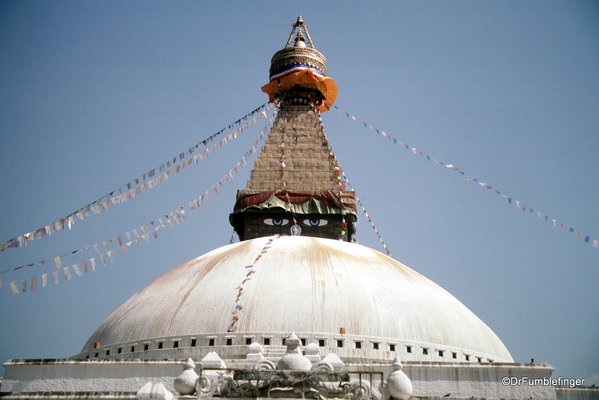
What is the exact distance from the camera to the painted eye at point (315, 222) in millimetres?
23922

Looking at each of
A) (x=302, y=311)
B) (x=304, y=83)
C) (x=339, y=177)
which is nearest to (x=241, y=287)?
(x=302, y=311)

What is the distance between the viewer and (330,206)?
24.1 metres

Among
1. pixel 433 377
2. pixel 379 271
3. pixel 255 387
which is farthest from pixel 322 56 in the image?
pixel 255 387

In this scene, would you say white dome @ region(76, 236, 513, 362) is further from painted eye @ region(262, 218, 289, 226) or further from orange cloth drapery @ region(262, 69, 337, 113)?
orange cloth drapery @ region(262, 69, 337, 113)

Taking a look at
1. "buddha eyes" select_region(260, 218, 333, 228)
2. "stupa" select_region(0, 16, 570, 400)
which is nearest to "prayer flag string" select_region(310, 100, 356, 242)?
"buddha eyes" select_region(260, 218, 333, 228)

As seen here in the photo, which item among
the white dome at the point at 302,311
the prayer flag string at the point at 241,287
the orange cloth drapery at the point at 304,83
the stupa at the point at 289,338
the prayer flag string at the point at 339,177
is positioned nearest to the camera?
the stupa at the point at 289,338

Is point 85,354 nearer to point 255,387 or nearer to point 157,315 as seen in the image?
point 157,315

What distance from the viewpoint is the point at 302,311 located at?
17141 millimetres

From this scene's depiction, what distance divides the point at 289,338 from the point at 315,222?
11342mm

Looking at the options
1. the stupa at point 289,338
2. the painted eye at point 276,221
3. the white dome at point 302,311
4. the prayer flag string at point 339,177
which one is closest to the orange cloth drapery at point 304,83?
the prayer flag string at point 339,177

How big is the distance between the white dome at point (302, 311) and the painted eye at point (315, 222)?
142 inches

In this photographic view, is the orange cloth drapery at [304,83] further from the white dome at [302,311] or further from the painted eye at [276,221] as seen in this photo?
the white dome at [302,311]

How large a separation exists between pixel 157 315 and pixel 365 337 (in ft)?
19.2

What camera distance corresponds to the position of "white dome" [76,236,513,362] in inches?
666
